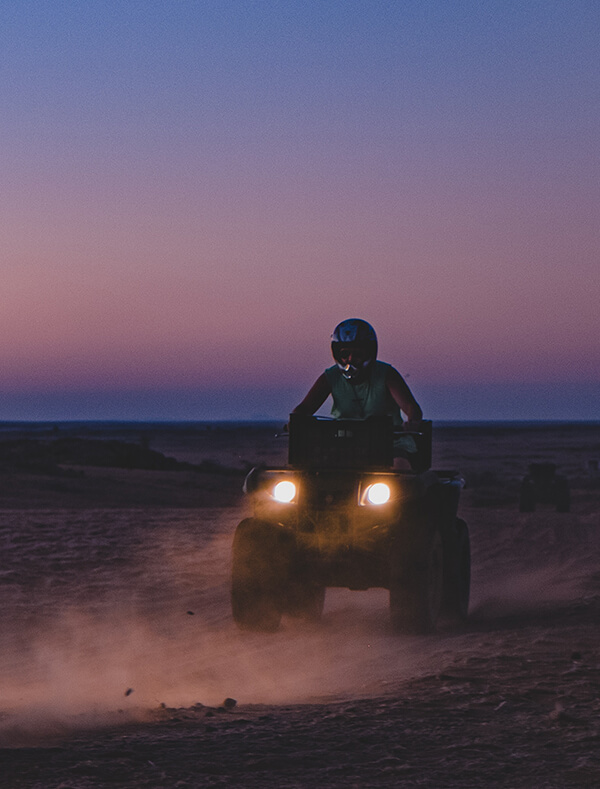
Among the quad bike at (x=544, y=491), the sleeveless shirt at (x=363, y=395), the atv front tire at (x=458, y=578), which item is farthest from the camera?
the quad bike at (x=544, y=491)

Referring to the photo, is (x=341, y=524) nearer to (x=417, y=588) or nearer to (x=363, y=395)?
(x=417, y=588)

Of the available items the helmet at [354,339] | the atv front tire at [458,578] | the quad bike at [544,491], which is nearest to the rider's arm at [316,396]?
the helmet at [354,339]

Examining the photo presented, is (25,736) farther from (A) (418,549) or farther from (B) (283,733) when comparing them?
(A) (418,549)

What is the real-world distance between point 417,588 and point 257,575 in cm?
118

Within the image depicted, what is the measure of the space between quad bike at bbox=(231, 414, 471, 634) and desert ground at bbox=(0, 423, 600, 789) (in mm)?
397

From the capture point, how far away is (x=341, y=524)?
7539 millimetres

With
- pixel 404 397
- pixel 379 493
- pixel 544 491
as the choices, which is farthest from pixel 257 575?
pixel 544 491

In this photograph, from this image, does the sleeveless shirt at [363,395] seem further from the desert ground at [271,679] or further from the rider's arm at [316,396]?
the desert ground at [271,679]

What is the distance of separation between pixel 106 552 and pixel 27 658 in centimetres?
593

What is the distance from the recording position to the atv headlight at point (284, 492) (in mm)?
7648

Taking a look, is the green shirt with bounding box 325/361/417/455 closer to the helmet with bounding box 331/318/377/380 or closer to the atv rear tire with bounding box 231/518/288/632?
the helmet with bounding box 331/318/377/380

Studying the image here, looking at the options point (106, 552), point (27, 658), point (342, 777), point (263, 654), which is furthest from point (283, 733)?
point (106, 552)

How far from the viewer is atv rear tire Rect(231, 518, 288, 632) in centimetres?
772

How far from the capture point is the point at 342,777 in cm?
412
